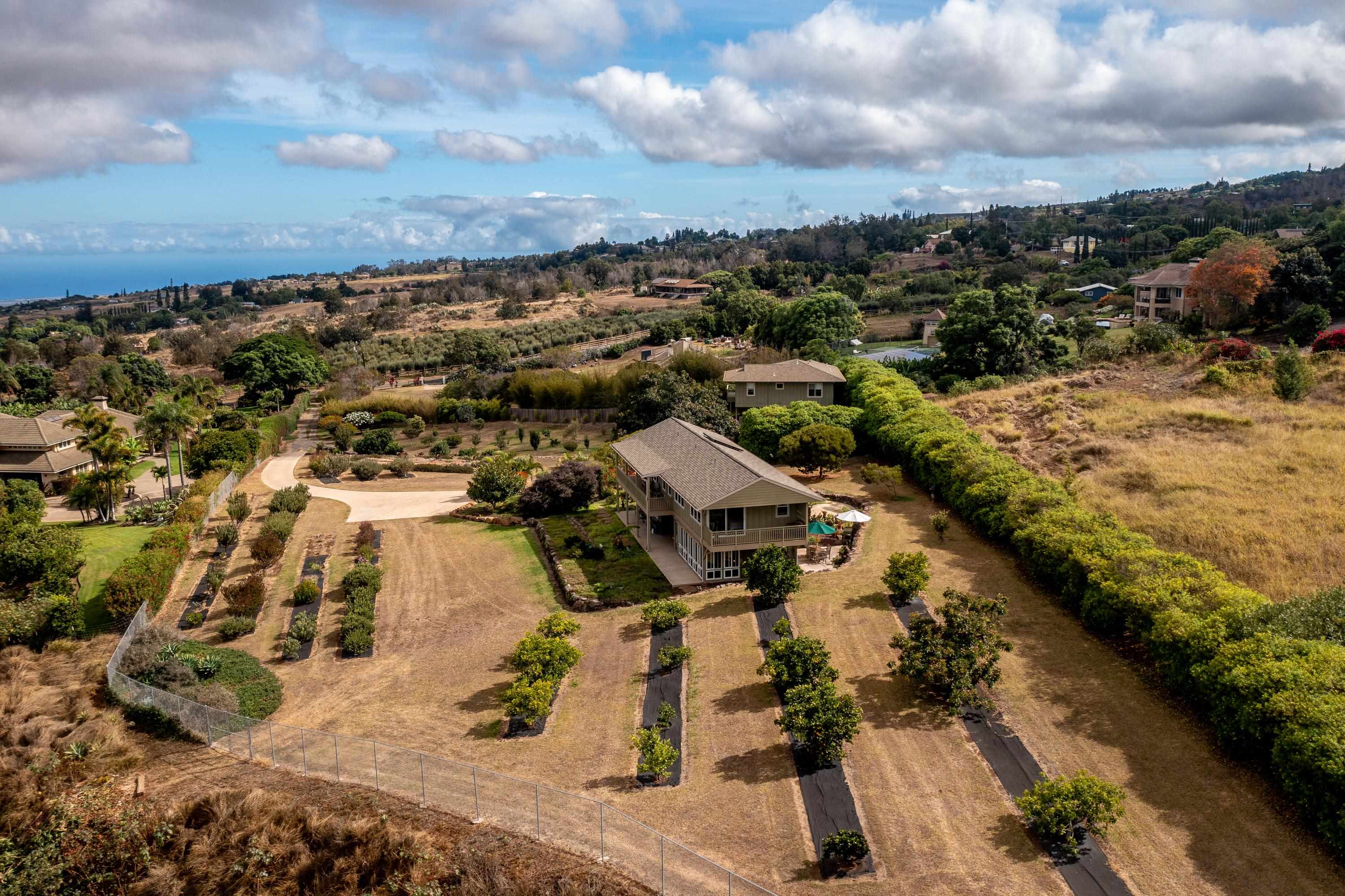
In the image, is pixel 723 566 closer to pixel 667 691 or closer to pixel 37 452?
pixel 667 691

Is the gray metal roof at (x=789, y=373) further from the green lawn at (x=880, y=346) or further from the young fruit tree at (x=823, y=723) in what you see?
the young fruit tree at (x=823, y=723)

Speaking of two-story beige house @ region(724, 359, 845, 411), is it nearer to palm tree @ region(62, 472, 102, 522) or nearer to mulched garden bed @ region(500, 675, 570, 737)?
mulched garden bed @ region(500, 675, 570, 737)

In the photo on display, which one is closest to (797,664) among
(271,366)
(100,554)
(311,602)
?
(311,602)

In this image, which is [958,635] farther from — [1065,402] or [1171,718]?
[1065,402]

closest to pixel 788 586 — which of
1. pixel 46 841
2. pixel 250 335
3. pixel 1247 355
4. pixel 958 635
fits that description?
pixel 958 635

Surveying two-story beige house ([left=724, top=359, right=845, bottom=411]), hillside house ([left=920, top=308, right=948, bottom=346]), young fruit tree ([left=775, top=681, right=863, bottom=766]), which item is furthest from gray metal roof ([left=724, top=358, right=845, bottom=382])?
young fruit tree ([left=775, top=681, right=863, bottom=766])
